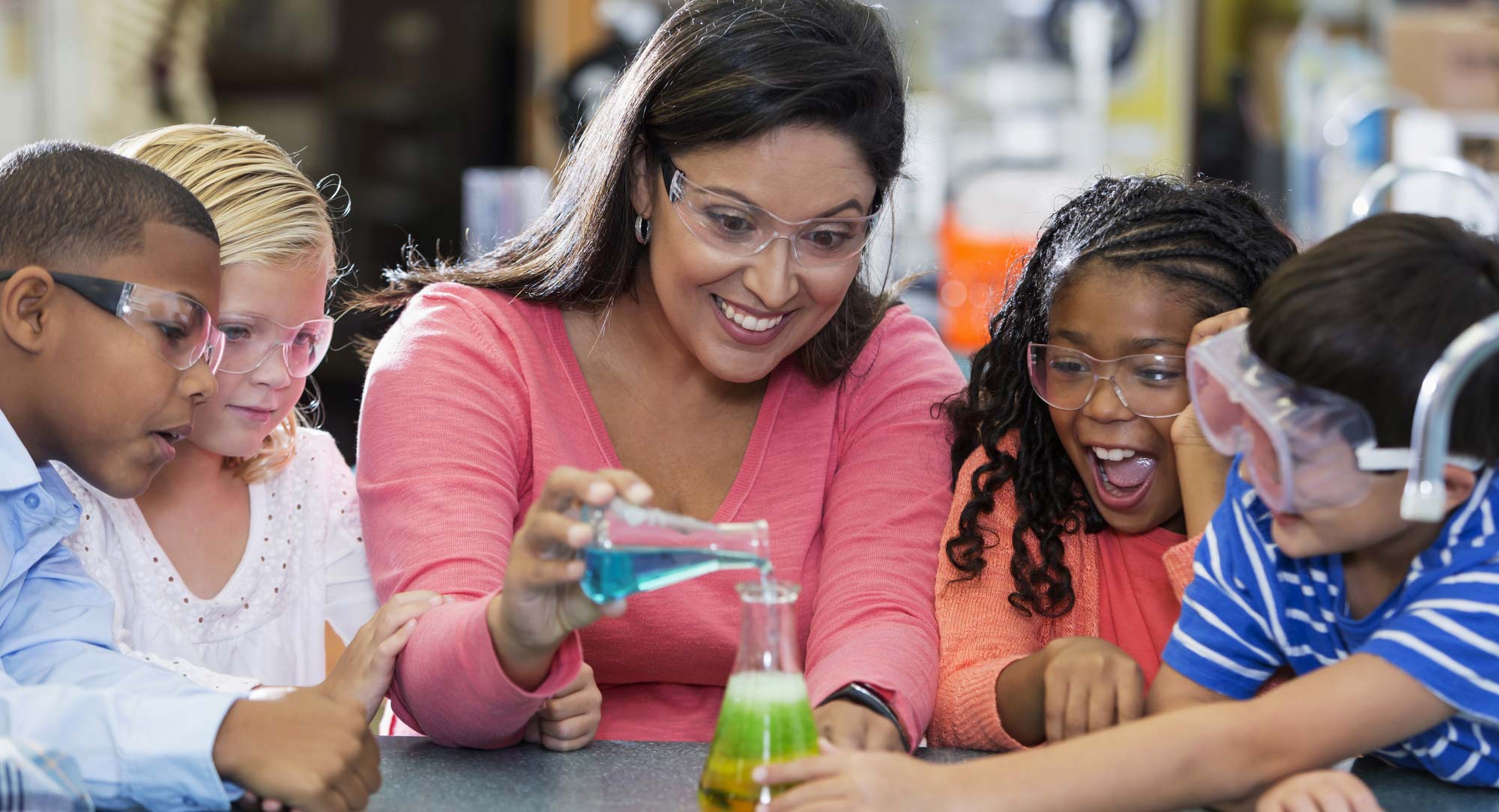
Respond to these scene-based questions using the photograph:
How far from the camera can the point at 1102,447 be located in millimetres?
1678

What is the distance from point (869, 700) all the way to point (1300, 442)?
18.4 inches

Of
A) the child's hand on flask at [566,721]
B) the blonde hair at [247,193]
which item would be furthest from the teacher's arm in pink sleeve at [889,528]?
the blonde hair at [247,193]

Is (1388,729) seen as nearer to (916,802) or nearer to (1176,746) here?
(1176,746)

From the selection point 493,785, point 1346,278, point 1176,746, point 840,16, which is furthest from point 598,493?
point 840,16

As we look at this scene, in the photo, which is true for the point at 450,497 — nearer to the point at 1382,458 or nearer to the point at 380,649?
the point at 380,649

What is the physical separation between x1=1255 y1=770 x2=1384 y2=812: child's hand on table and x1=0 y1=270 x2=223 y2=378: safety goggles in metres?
1.03

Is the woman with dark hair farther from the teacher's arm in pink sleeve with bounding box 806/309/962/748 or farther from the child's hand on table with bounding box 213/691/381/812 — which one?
the child's hand on table with bounding box 213/691/381/812

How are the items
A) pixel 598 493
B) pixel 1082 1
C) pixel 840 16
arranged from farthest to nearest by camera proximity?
pixel 1082 1
pixel 840 16
pixel 598 493

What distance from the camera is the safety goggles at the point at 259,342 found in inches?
66.9

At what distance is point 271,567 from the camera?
1.82 metres

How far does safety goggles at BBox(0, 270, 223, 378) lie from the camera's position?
4.51 ft

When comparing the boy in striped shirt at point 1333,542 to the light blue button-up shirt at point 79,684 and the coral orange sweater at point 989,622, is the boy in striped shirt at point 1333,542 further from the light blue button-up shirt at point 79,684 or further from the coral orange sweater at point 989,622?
the light blue button-up shirt at point 79,684

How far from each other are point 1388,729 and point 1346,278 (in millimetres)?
353

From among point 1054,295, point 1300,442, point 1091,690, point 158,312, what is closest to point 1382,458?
point 1300,442
